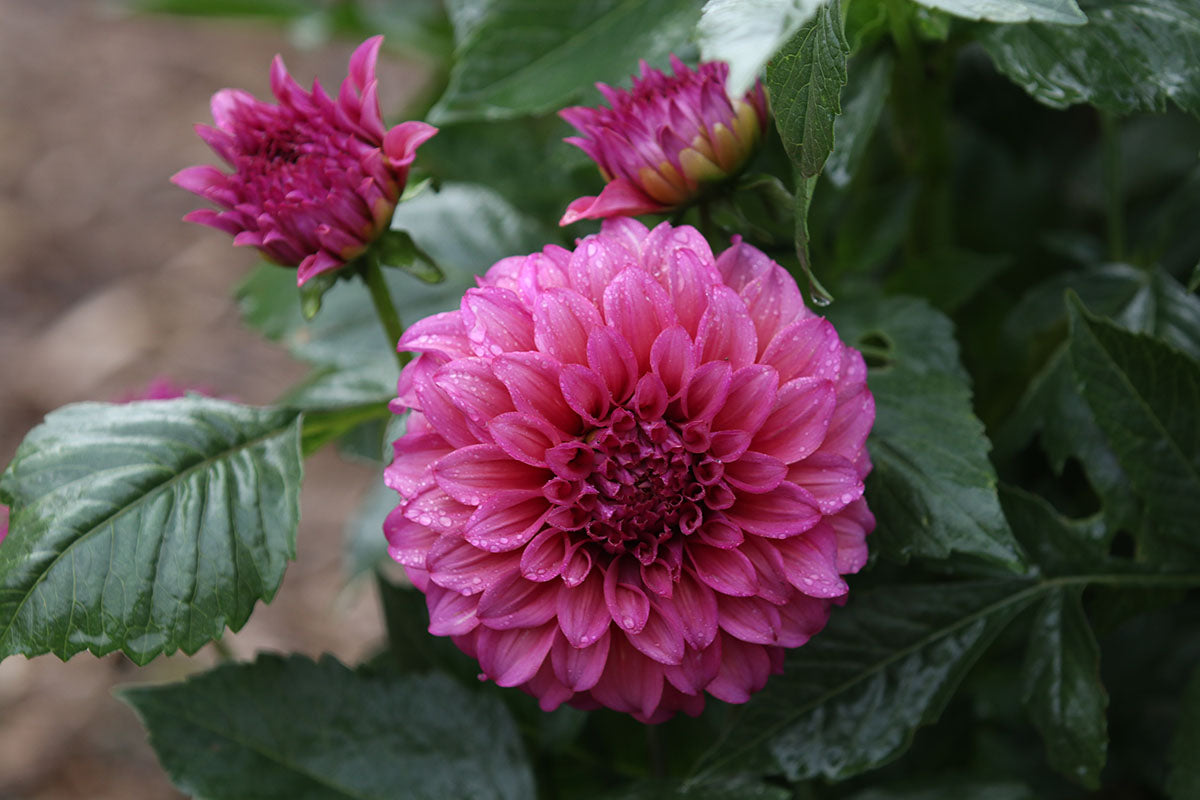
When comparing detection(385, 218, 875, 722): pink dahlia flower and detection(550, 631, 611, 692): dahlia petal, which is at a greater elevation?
detection(385, 218, 875, 722): pink dahlia flower

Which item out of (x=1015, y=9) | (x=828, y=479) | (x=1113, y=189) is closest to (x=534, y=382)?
(x=828, y=479)

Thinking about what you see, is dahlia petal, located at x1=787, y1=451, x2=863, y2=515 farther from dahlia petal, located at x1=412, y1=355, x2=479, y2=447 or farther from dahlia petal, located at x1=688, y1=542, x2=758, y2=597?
dahlia petal, located at x1=412, y1=355, x2=479, y2=447

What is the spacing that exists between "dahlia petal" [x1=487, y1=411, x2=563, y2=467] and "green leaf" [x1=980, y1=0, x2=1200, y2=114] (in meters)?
0.31

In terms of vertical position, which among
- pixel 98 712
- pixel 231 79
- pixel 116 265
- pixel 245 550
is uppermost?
pixel 245 550

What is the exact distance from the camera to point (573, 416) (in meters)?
0.50

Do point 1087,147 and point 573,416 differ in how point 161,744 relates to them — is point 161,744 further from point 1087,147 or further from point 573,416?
point 1087,147

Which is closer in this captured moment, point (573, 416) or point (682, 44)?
point (573, 416)

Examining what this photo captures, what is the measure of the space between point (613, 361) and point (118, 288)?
1.66 metres

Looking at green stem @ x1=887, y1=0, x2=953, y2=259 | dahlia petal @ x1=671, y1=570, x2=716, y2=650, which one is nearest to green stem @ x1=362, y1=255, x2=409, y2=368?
dahlia petal @ x1=671, y1=570, x2=716, y2=650

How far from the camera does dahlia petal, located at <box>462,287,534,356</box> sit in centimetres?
48

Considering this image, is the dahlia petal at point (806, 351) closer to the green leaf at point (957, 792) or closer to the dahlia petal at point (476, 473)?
the dahlia petal at point (476, 473)

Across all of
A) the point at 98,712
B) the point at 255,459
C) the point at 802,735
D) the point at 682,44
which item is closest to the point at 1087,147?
the point at 682,44

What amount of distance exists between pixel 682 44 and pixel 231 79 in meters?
1.85

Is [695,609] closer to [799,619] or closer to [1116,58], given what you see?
[799,619]
